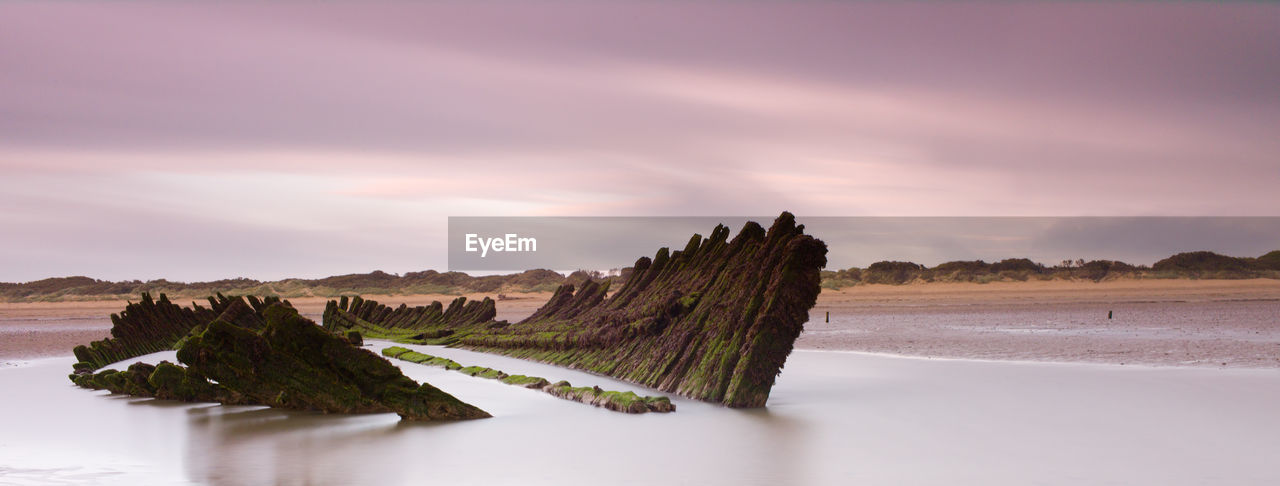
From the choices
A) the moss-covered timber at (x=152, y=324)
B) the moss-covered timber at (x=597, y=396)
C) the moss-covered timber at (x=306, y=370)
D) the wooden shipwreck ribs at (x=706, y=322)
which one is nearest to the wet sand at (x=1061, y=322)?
the wooden shipwreck ribs at (x=706, y=322)

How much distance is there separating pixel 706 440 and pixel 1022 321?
84.5 ft

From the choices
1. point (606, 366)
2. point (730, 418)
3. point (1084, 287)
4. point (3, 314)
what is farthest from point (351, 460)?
point (1084, 287)

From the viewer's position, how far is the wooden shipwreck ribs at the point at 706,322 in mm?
9070

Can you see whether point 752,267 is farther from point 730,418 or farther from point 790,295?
point 730,418

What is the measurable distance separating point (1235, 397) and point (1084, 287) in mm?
52424

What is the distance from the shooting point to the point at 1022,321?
3047 centimetres

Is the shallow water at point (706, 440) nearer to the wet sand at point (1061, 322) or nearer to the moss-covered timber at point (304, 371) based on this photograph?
the moss-covered timber at point (304, 371)

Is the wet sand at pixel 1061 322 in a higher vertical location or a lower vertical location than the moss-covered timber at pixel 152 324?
lower

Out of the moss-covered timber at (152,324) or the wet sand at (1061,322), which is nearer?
the moss-covered timber at (152,324)

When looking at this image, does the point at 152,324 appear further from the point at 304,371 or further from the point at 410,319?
the point at 304,371

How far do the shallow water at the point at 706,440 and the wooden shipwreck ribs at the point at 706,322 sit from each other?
0.55 metres

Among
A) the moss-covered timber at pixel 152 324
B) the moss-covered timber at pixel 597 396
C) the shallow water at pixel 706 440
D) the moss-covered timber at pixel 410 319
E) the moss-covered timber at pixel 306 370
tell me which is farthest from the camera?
the moss-covered timber at pixel 410 319

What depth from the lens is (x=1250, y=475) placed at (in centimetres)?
635

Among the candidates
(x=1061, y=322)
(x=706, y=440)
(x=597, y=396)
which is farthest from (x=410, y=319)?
(x=1061, y=322)
